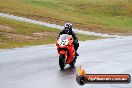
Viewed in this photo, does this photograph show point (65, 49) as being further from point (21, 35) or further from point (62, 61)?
point (21, 35)

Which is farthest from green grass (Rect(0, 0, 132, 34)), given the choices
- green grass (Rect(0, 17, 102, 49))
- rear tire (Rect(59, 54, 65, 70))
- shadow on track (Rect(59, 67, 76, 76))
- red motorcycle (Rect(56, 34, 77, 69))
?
rear tire (Rect(59, 54, 65, 70))

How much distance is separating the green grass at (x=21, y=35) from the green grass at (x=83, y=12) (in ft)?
30.9

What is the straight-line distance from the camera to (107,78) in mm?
9984

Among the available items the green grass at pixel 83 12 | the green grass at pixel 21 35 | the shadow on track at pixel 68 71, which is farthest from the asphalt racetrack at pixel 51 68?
the green grass at pixel 83 12

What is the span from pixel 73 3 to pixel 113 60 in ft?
200

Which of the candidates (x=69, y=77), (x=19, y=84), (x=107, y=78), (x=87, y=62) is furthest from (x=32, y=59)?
(x=107, y=78)

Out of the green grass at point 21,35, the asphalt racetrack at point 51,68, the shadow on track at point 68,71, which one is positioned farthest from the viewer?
the green grass at point 21,35

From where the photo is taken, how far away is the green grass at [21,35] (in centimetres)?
3548

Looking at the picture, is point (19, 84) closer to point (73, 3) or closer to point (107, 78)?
point (107, 78)

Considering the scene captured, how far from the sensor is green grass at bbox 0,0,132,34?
5897 cm

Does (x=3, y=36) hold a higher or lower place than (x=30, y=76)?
lower

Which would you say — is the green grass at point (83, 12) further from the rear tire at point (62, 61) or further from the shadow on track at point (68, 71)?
the rear tire at point (62, 61)

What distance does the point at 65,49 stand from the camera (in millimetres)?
20188

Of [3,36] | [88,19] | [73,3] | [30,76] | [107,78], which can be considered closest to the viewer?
[107,78]
